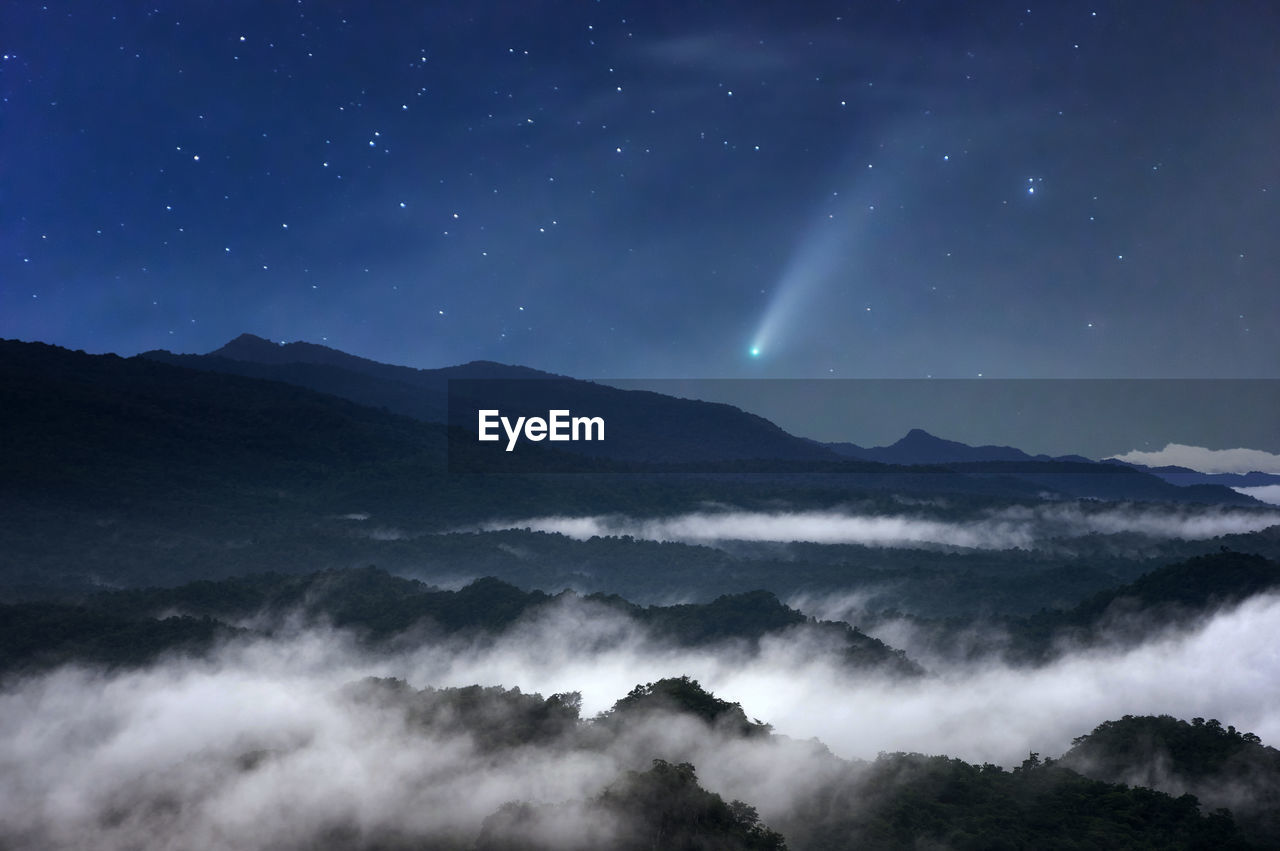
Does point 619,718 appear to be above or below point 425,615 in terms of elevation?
above

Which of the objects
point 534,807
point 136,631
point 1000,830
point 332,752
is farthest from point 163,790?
point 1000,830

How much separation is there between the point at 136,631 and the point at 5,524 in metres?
117

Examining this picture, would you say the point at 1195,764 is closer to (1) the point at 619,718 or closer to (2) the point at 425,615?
(1) the point at 619,718

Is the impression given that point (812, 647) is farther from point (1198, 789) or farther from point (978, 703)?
point (1198, 789)

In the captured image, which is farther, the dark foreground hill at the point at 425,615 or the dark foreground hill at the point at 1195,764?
the dark foreground hill at the point at 425,615

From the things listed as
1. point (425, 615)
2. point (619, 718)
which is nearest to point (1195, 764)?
point (619, 718)

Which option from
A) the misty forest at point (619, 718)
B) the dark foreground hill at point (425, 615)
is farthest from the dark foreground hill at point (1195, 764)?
the dark foreground hill at point (425, 615)

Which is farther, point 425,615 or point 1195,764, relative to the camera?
point 425,615

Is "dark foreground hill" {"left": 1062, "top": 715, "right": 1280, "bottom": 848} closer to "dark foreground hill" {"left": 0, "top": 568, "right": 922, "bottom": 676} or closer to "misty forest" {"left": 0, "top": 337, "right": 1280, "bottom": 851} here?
"misty forest" {"left": 0, "top": 337, "right": 1280, "bottom": 851}

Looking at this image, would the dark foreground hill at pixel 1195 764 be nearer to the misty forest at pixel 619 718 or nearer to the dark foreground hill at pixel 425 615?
the misty forest at pixel 619 718

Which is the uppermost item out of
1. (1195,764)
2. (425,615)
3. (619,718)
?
(619,718)

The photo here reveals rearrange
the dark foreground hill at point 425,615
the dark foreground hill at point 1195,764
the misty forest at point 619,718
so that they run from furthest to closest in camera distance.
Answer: the dark foreground hill at point 425,615, the dark foreground hill at point 1195,764, the misty forest at point 619,718

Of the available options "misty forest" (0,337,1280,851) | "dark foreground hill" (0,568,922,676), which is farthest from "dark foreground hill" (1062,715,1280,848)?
"dark foreground hill" (0,568,922,676)

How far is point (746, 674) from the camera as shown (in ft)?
391
